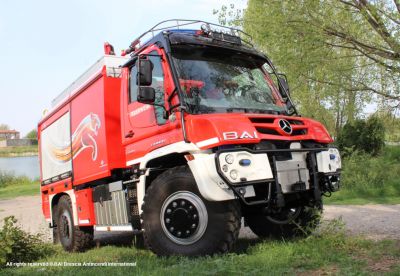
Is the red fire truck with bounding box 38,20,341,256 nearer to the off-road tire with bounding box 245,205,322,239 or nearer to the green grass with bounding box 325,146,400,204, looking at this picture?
the off-road tire with bounding box 245,205,322,239

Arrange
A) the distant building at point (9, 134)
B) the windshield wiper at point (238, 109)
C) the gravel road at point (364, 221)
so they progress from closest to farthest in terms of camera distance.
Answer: the windshield wiper at point (238, 109), the gravel road at point (364, 221), the distant building at point (9, 134)

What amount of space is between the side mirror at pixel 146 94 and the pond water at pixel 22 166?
90.9 ft

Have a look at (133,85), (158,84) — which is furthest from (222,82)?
(133,85)

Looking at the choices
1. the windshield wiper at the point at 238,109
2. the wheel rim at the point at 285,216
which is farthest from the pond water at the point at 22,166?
the windshield wiper at the point at 238,109

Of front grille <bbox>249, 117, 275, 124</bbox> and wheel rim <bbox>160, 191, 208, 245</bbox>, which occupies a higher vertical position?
front grille <bbox>249, 117, 275, 124</bbox>

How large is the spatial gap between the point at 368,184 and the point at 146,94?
36.0 ft

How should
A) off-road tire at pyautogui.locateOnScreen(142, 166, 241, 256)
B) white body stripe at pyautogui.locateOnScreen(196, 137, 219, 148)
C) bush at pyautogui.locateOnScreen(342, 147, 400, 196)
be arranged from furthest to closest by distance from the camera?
bush at pyautogui.locateOnScreen(342, 147, 400, 196) < off-road tire at pyautogui.locateOnScreen(142, 166, 241, 256) < white body stripe at pyautogui.locateOnScreen(196, 137, 219, 148)

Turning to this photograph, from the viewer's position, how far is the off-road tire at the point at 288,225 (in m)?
6.27

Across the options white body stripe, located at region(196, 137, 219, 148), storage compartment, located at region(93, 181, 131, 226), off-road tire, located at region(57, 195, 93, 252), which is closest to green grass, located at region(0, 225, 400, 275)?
storage compartment, located at region(93, 181, 131, 226)

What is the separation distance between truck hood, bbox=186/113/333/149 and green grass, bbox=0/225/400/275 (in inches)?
49.4

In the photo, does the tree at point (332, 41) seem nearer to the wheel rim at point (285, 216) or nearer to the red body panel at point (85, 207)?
the wheel rim at point (285, 216)

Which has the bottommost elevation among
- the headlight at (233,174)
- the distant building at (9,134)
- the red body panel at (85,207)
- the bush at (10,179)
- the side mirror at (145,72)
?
A: the red body panel at (85,207)

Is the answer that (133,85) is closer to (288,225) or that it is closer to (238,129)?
(238,129)

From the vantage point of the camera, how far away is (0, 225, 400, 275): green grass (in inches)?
176
